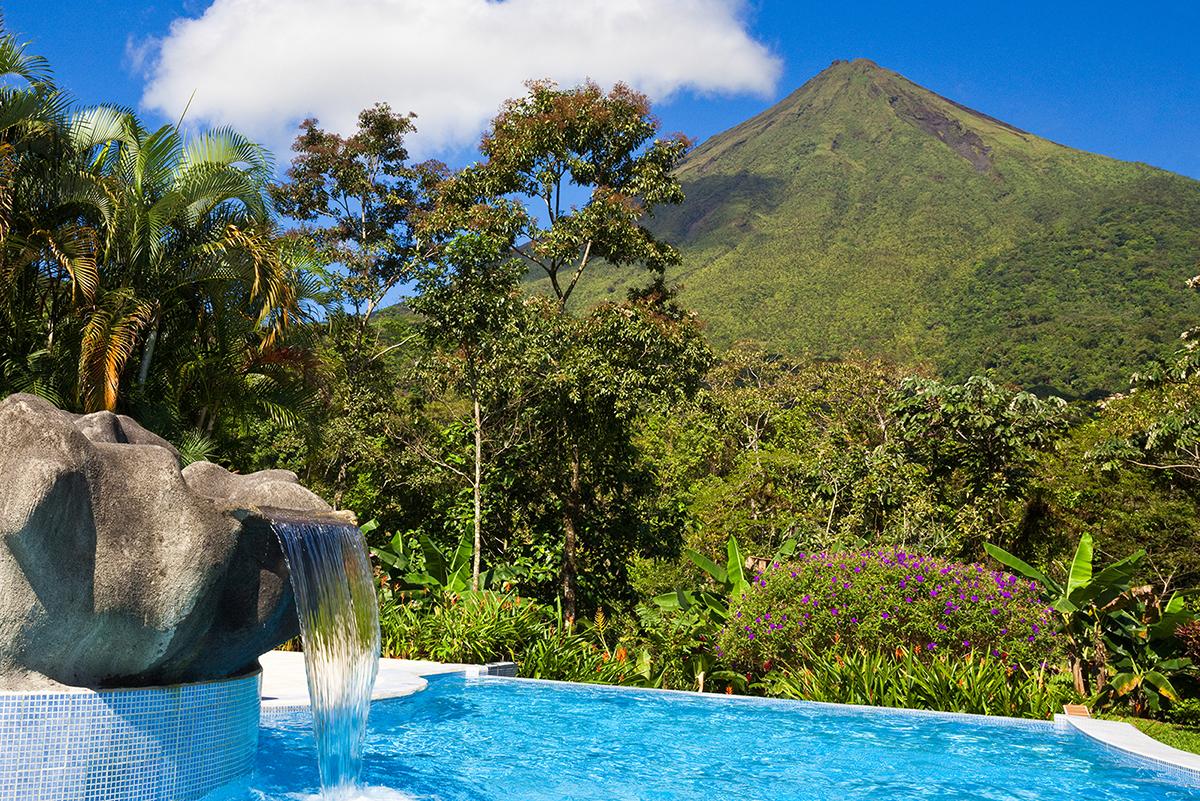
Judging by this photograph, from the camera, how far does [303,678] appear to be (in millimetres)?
9477

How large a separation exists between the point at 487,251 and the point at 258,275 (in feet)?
12.0

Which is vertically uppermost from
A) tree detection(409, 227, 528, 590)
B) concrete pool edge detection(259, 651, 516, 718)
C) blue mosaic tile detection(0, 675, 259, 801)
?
tree detection(409, 227, 528, 590)

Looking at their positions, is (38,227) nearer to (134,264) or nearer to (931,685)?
(134,264)

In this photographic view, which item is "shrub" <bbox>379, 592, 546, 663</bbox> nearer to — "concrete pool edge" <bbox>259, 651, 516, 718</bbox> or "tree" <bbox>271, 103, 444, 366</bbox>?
"concrete pool edge" <bbox>259, 651, 516, 718</bbox>

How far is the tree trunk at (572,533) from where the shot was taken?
15672mm

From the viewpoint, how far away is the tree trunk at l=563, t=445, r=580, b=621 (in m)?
15.7

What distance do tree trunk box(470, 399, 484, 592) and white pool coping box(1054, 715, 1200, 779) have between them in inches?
281

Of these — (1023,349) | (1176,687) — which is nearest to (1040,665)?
(1176,687)

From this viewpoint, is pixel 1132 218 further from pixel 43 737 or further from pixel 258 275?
pixel 43 737

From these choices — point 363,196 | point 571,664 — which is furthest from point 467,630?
point 363,196

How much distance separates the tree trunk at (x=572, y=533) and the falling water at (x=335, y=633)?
345 inches

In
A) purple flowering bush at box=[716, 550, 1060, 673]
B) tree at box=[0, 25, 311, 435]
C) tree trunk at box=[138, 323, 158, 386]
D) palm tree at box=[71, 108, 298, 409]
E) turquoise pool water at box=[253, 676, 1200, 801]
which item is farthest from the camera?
tree trunk at box=[138, 323, 158, 386]

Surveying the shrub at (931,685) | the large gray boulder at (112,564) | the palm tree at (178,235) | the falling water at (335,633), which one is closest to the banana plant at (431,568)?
the palm tree at (178,235)

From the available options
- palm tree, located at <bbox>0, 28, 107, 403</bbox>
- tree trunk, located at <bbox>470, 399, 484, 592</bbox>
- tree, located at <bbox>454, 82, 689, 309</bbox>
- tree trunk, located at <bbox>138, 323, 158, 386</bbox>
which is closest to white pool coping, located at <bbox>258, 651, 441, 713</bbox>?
tree trunk, located at <bbox>470, 399, 484, 592</bbox>
